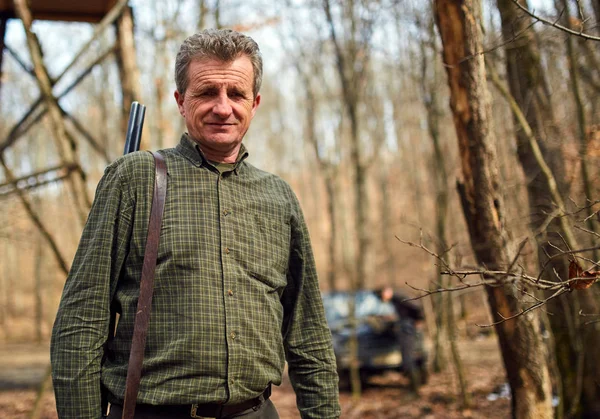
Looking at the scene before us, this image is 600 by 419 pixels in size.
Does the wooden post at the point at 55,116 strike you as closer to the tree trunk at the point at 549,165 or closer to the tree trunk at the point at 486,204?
the tree trunk at the point at 486,204

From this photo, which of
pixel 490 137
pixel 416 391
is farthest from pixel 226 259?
pixel 416 391

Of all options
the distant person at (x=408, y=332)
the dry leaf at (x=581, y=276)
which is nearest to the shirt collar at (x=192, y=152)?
the dry leaf at (x=581, y=276)

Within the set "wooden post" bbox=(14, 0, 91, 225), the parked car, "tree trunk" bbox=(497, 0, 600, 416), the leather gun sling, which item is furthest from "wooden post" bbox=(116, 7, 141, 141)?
the parked car

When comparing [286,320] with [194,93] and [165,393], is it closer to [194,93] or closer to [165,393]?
[165,393]

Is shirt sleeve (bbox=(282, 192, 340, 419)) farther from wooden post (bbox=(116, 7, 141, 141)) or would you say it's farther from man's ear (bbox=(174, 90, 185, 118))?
wooden post (bbox=(116, 7, 141, 141))

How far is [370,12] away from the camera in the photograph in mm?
12188

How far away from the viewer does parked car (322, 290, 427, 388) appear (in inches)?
437

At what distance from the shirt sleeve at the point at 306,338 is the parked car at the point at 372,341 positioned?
840cm

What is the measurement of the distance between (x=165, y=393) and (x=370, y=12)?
36.9ft

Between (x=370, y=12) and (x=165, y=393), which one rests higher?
(x=370, y=12)

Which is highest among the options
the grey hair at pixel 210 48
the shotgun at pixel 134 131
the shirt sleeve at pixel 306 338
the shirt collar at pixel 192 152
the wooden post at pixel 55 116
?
the wooden post at pixel 55 116

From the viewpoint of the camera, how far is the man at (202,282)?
1.95 m

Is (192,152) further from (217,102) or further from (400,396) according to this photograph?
(400,396)

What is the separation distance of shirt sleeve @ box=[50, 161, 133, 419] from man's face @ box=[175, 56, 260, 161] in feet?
1.19
